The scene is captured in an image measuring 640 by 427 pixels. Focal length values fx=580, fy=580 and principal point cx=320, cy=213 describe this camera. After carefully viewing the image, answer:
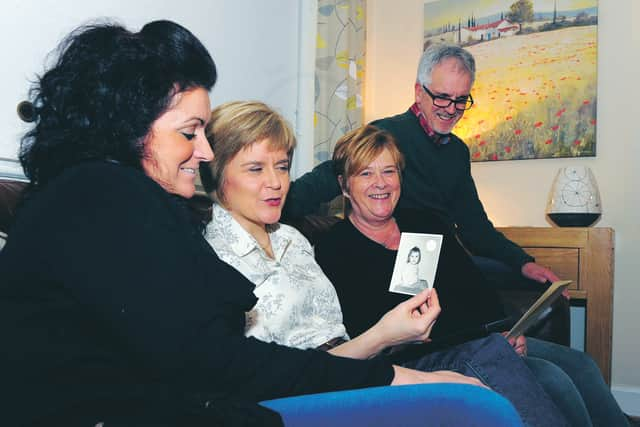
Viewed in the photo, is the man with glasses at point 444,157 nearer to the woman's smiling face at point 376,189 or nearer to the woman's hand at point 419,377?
the woman's smiling face at point 376,189

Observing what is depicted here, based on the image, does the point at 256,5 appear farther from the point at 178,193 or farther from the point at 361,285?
the point at 178,193

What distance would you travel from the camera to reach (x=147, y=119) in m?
0.84

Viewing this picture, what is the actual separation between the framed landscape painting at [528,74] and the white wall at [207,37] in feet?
3.52

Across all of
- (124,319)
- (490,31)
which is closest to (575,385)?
(124,319)

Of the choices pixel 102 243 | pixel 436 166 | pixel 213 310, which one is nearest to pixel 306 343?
pixel 213 310

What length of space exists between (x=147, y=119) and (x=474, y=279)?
47.4 inches

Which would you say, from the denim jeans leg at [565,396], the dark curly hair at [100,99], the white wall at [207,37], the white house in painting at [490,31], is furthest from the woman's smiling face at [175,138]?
the white house in painting at [490,31]

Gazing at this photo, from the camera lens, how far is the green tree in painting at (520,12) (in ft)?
9.29

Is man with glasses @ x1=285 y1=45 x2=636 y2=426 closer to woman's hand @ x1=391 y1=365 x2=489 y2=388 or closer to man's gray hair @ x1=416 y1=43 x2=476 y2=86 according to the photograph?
man's gray hair @ x1=416 y1=43 x2=476 y2=86

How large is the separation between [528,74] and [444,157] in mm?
975

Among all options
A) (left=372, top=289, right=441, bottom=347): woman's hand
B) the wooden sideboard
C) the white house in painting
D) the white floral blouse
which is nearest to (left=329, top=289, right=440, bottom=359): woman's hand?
(left=372, top=289, right=441, bottom=347): woman's hand

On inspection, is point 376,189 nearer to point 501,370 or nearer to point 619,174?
point 501,370

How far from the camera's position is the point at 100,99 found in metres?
0.80

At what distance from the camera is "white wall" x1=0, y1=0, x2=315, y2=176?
51.0 inches
